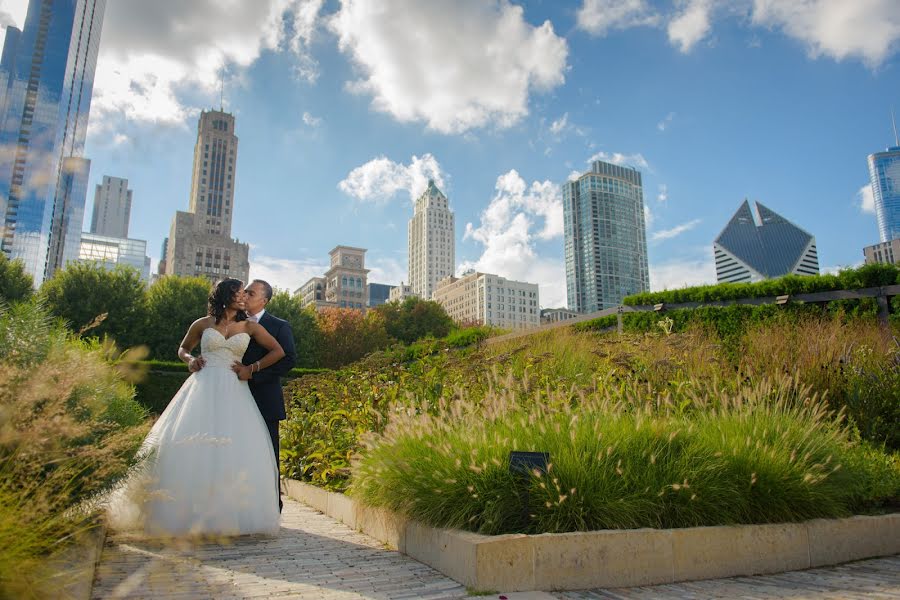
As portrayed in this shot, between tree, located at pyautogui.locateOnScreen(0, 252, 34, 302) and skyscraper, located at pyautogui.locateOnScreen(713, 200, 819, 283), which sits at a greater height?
skyscraper, located at pyautogui.locateOnScreen(713, 200, 819, 283)

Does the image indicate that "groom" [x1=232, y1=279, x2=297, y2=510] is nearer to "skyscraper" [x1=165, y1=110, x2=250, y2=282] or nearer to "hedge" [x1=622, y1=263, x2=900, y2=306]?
"hedge" [x1=622, y1=263, x2=900, y2=306]

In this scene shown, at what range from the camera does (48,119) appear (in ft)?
317

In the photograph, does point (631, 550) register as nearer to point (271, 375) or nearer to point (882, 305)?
point (271, 375)

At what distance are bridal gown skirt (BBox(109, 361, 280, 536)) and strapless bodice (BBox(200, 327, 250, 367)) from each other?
6 centimetres

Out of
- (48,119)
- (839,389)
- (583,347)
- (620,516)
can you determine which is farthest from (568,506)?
(48,119)

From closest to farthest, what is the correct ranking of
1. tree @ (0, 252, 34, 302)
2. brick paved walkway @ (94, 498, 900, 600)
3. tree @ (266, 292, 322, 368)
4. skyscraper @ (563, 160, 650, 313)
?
1. brick paved walkway @ (94, 498, 900, 600)
2. tree @ (0, 252, 34, 302)
3. tree @ (266, 292, 322, 368)
4. skyscraper @ (563, 160, 650, 313)

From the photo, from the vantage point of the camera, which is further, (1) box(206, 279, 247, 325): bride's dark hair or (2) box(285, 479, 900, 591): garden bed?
(1) box(206, 279, 247, 325): bride's dark hair

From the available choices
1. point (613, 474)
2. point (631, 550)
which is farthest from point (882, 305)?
point (631, 550)

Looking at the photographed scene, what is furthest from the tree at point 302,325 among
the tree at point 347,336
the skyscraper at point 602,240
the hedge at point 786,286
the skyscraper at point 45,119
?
the skyscraper at point 602,240

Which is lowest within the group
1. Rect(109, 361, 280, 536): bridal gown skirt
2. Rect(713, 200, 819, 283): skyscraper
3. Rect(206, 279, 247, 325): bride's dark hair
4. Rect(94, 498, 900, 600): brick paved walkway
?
Rect(94, 498, 900, 600): brick paved walkway

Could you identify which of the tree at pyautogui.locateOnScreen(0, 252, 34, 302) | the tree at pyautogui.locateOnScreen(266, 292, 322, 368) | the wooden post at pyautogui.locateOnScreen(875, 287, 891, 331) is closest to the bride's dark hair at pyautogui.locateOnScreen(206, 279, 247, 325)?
the wooden post at pyautogui.locateOnScreen(875, 287, 891, 331)

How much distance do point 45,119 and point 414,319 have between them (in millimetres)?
87793

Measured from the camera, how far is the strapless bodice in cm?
453

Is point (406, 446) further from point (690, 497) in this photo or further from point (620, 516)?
point (690, 497)
